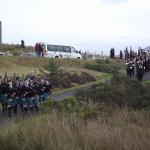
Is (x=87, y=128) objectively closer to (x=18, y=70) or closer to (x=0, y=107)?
(x=0, y=107)

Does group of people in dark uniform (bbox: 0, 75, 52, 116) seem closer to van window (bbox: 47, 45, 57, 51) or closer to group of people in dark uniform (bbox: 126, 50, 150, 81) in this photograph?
group of people in dark uniform (bbox: 126, 50, 150, 81)

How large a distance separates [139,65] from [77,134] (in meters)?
31.5

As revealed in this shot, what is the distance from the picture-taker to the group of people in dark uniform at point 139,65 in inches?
1796

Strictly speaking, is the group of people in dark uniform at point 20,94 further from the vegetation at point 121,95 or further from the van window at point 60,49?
the van window at point 60,49

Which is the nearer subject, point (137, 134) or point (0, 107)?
point (137, 134)

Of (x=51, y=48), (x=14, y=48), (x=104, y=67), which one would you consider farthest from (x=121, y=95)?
(x=14, y=48)

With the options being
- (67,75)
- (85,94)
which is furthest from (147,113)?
(67,75)

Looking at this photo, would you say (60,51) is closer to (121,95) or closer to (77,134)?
(121,95)

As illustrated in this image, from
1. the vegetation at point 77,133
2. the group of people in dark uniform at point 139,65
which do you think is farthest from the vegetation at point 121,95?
the group of people in dark uniform at point 139,65

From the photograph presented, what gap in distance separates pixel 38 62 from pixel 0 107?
23386mm

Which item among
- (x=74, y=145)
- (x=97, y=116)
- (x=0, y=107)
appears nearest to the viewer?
(x=74, y=145)

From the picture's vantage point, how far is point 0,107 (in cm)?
3309

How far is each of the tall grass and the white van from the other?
50.7 meters

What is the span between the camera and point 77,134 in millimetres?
15664
